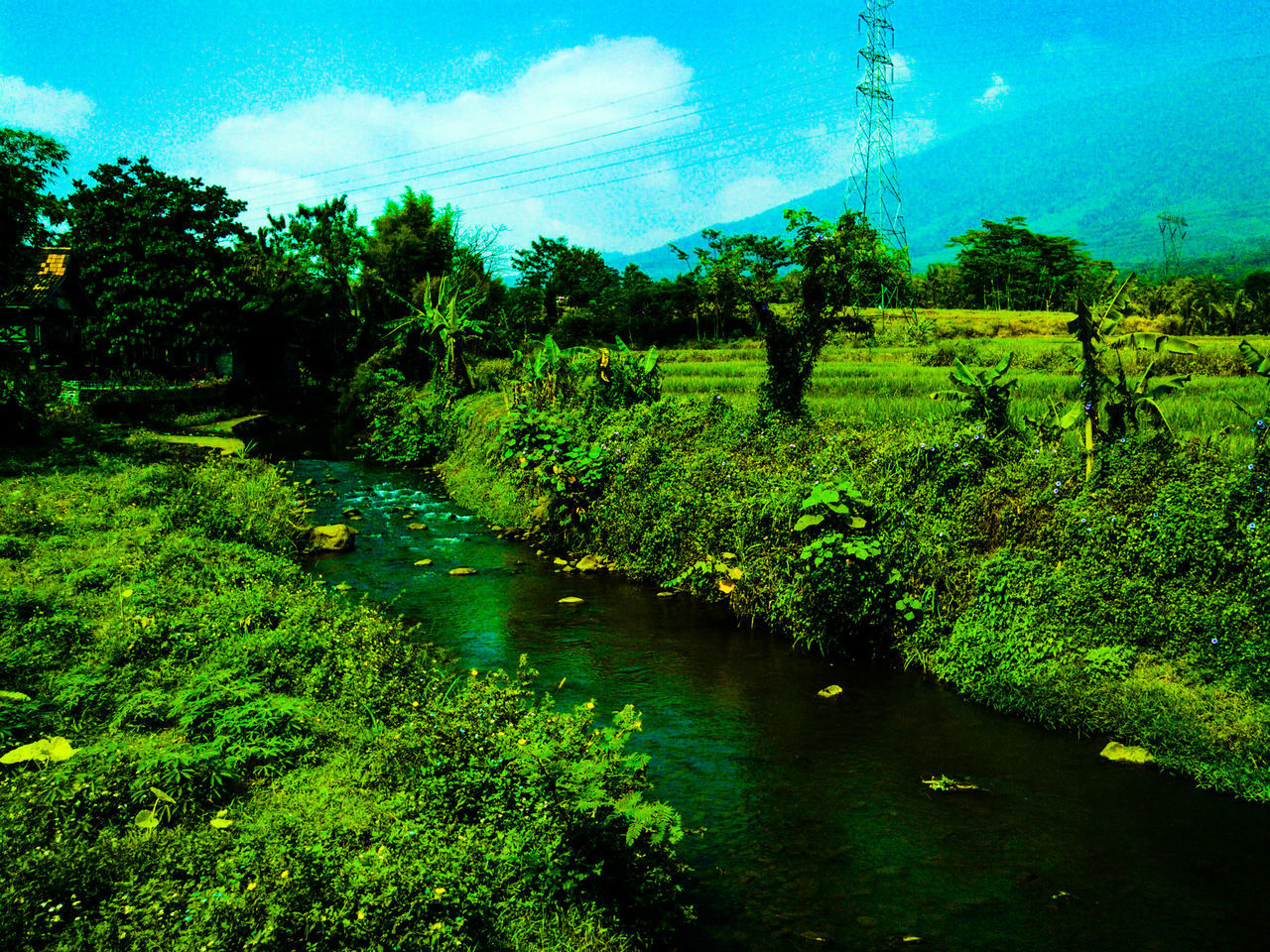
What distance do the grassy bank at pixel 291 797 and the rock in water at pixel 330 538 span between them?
492 cm

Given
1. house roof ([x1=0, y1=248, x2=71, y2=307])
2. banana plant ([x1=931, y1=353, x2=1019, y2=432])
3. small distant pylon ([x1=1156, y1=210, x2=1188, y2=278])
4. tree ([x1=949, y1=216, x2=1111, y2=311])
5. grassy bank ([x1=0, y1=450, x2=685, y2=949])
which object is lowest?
grassy bank ([x1=0, y1=450, x2=685, y2=949])

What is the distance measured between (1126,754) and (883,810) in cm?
231

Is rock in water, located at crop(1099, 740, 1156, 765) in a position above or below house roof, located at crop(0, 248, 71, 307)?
below

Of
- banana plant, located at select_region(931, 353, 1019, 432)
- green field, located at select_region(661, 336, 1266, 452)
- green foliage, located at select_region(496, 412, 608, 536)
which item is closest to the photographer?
banana plant, located at select_region(931, 353, 1019, 432)

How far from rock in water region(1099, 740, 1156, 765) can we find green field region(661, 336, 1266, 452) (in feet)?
11.9

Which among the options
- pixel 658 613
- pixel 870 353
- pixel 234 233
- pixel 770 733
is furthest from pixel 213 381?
pixel 770 733

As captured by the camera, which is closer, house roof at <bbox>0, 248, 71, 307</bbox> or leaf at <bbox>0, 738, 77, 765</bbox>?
leaf at <bbox>0, 738, 77, 765</bbox>

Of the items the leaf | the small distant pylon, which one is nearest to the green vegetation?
the leaf

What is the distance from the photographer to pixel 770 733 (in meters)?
6.65

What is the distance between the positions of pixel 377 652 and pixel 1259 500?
760cm

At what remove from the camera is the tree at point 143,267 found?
28.1 metres

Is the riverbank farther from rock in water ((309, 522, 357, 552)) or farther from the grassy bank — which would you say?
rock in water ((309, 522, 357, 552))

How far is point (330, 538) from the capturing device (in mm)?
11945

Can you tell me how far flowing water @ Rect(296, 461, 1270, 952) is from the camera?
Answer: 14.5ft
